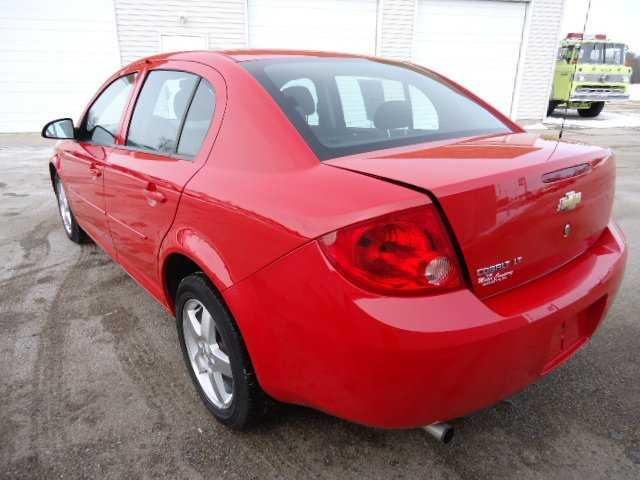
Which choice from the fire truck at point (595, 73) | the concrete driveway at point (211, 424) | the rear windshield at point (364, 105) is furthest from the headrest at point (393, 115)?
the fire truck at point (595, 73)

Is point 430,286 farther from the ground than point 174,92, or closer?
closer

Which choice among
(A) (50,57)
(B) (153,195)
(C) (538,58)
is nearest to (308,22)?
(A) (50,57)

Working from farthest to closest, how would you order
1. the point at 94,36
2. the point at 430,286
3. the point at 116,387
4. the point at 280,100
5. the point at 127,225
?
the point at 94,36
the point at 127,225
the point at 116,387
the point at 280,100
the point at 430,286

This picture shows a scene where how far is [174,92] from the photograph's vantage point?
2396 mm

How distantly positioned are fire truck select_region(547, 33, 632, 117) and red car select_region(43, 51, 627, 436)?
1601cm

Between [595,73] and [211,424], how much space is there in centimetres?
1786

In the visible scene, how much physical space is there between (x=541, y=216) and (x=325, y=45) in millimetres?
12210

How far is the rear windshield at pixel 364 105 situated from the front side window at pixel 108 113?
121 centimetres

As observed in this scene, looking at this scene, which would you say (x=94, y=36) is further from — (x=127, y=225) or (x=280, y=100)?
(x=280, y=100)

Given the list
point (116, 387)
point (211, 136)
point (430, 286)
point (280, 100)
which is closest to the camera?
point (430, 286)

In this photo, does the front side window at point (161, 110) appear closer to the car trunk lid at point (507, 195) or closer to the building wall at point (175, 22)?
the car trunk lid at point (507, 195)

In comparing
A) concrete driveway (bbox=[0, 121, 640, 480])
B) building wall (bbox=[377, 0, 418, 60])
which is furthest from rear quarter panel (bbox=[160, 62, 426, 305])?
building wall (bbox=[377, 0, 418, 60])

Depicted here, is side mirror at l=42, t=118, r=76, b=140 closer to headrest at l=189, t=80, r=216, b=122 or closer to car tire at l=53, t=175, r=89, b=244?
car tire at l=53, t=175, r=89, b=244

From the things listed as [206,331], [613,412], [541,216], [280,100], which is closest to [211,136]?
[280,100]
